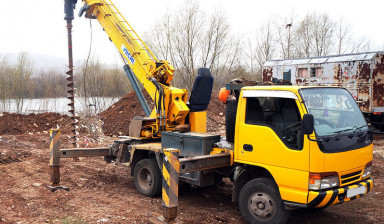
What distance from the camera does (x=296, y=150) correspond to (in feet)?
15.6

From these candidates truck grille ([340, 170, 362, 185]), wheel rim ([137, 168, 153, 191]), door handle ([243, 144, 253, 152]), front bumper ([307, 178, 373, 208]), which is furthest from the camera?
wheel rim ([137, 168, 153, 191])

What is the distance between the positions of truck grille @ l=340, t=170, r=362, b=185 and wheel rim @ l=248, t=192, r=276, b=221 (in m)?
0.99

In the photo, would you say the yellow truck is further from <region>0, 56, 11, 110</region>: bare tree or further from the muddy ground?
<region>0, 56, 11, 110</region>: bare tree

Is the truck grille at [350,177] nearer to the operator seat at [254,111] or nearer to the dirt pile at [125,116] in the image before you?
the operator seat at [254,111]

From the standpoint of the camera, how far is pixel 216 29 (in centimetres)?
2317

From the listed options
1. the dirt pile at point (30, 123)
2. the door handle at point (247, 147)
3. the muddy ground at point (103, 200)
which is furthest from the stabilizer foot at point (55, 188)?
the dirt pile at point (30, 123)

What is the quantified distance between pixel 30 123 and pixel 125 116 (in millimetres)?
4368

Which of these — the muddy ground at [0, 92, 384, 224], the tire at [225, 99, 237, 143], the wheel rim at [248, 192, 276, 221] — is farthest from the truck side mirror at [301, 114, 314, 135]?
the muddy ground at [0, 92, 384, 224]

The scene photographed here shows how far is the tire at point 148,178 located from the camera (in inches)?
267

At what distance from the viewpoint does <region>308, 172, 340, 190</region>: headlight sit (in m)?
4.60

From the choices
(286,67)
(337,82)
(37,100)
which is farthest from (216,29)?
(37,100)

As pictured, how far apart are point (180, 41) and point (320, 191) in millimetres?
18909

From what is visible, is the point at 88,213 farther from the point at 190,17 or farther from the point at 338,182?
the point at 190,17

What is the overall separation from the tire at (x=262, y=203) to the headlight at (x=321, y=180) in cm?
54
